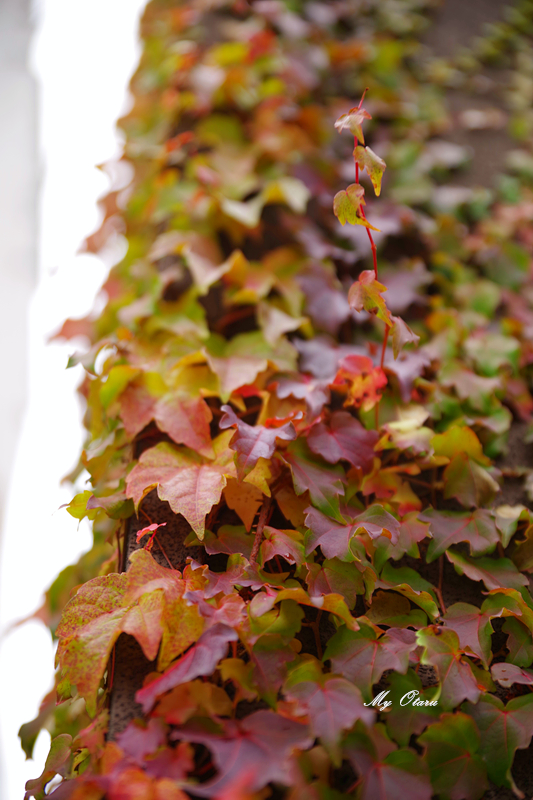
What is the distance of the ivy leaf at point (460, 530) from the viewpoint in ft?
2.56

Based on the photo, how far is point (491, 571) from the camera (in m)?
0.79

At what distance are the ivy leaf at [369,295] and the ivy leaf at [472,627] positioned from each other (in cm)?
44

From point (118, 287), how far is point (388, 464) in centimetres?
81

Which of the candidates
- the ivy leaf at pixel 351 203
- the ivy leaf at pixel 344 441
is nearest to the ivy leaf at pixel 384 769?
the ivy leaf at pixel 344 441

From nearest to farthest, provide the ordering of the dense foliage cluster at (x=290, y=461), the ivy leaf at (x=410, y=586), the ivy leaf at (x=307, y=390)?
the dense foliage cluster at (x=290, y=461) < the ivy leaf at (x=410, y=586) < the ivy leaf at (x=307, y=390)

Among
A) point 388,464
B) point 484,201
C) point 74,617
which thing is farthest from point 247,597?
point 484,201

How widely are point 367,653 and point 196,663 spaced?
0.23 m

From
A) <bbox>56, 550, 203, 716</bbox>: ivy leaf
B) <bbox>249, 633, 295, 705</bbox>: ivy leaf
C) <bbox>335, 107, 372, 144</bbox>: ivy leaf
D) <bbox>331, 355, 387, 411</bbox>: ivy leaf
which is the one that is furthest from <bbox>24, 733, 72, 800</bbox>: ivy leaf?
<bbox>335, 107, 372, 144</bbox>: ivy leaf

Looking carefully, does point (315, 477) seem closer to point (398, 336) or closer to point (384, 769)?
point (398, 336)

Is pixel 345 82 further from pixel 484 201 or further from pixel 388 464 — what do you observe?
pixel 388 464

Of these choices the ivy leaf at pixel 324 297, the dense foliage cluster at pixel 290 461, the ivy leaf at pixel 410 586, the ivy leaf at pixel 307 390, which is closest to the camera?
the dense foliage cluster at pixel 290 461

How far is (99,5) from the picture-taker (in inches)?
68.4

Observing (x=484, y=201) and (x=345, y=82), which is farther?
(x=345, y=82)
